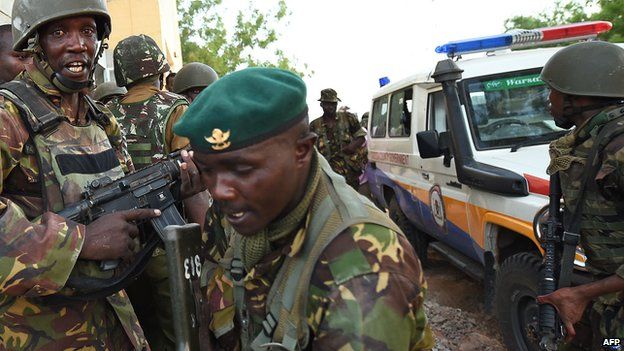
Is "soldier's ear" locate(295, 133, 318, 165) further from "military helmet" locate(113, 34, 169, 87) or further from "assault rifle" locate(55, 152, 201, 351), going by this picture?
"military helmet" locate(113, 34, 169, 87)

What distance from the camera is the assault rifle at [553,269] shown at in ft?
7.66

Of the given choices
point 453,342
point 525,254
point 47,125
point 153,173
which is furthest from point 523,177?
point 47,125

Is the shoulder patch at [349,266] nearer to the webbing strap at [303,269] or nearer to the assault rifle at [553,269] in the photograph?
the webbing strap at [303,269]

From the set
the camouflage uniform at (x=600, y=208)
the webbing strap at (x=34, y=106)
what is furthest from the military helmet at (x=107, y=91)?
the camouflage uniform at (x=600, y=208)

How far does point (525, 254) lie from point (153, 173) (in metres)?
2.21

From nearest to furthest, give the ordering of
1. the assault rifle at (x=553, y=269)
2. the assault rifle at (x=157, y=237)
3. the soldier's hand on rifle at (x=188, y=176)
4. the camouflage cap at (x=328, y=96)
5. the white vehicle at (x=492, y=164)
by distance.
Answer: the assault rifle at (x=157, y=237)
the soldier's hand on rifle at (x=188, y=176)
the assault rifle at (x=553, y=269)
the white vehicle at (x=492, y=164)
the camouflage cap at (x=328, y=96)

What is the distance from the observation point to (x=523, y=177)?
3031mm

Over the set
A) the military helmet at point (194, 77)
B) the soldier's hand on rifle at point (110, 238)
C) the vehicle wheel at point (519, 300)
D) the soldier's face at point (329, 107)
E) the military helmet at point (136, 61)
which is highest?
A: the military helmet at point (136, 61)

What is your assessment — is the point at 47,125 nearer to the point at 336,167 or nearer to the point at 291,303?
the point at 291,303

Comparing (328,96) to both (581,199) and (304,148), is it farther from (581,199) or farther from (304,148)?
(304,148)

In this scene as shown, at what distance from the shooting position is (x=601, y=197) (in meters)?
2.17

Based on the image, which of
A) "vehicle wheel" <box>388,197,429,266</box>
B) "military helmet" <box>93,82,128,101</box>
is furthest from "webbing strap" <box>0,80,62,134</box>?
"vehicle wheel" <box>388,197,429,266</box>

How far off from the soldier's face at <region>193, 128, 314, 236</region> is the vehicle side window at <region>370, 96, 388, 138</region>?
526 cm

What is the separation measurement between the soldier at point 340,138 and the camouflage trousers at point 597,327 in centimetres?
468
